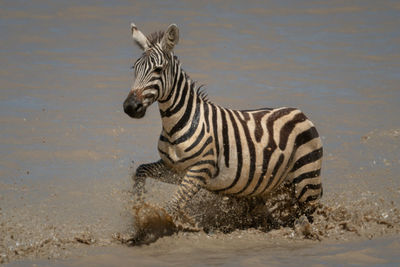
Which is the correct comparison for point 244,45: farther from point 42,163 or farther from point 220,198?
point 220,198

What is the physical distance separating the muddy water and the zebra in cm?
52

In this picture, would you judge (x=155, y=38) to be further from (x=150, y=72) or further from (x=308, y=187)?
(x=308, y=187)

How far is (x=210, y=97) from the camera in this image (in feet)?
48.9

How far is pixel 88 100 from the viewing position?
14719 millimetres

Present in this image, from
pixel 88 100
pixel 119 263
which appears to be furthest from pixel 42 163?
pixel 119 263

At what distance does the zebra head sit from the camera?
7316 mm

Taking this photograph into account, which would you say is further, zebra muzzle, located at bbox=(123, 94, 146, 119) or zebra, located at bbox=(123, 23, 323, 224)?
zebra, located at bbox=(123, 23, 323, 224)

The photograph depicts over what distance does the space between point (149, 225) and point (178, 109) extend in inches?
48.2

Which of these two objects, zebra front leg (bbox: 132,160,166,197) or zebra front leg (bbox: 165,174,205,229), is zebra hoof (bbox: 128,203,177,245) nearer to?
zebra front leg (bbox: 165,174,205,229)

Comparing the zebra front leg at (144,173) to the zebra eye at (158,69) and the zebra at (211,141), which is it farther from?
the zebra eye at (158,69)

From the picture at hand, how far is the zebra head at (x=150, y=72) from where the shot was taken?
7316 mm

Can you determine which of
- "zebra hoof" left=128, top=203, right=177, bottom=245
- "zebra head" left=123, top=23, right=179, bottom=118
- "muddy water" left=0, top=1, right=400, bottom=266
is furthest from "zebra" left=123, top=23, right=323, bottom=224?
"muddy water" left=0, top=1, right=400, bottom=266

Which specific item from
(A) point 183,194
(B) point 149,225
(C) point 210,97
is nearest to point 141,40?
(A) point 183,194

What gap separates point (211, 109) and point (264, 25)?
14504 mm
